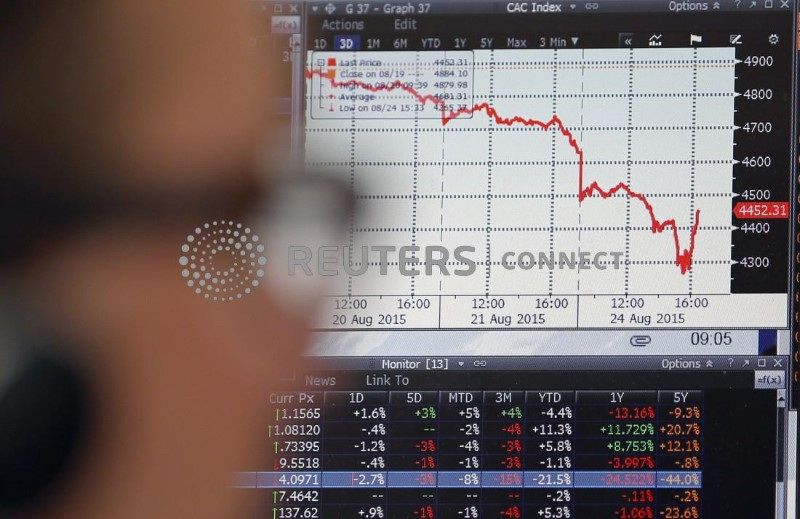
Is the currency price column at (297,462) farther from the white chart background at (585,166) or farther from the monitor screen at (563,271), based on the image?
the white chart background at (585,166)

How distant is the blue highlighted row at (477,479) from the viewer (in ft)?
3.95

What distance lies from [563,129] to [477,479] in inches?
16.6

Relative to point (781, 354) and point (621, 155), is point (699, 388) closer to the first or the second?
point (781, 354)

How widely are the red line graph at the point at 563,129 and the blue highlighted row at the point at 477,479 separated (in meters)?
0.25

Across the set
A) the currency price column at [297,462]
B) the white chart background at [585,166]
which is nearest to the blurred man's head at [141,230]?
the currency price column at [297,462]

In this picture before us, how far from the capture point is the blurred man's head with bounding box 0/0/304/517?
1209 millimetres

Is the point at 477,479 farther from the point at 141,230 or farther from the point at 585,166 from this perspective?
the point at 141,230

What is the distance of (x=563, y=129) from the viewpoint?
1.21 metres

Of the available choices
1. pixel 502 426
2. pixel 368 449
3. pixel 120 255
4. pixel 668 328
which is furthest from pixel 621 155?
pixel 120 255

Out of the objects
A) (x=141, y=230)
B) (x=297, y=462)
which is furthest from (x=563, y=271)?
(x=141, y=230)

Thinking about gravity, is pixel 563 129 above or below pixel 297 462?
above

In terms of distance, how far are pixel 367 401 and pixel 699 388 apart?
0.39m

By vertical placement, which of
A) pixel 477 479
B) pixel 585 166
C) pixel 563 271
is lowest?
pixel 477 479

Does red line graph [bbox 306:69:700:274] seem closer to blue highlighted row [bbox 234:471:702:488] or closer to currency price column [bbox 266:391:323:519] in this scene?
blue highlighted row [bbox 234:471:702:488]
